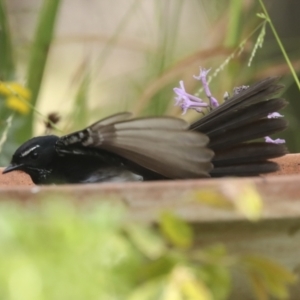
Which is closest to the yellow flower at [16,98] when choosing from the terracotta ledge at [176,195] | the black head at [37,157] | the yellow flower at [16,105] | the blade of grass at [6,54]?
the yellow flower at [16,105]

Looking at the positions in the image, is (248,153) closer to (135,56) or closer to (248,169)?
(248,169)

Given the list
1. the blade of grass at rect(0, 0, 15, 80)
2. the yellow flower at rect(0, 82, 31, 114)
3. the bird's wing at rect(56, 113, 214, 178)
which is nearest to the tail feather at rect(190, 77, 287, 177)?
the bird's wing at rect(56, 113, 214, 178)

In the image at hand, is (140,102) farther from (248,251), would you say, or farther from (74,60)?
(74,60)

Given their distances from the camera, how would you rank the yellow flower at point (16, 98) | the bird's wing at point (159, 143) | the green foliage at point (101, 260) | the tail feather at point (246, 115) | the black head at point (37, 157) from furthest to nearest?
the yellow flower at point (16, 98) → the black head at point (37, 157) → the tail feather at point (246, 115) → the bird's wing at point (159, 143) → the green foliage at point (101, 260)

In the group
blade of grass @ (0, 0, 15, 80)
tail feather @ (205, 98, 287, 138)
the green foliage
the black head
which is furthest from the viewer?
blade of grass @ (0, 0, 15, 80)

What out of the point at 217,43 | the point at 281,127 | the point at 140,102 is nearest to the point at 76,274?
the point at 281,127

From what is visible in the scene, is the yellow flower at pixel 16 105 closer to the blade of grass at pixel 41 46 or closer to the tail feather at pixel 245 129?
the blade of grass at pixel 41 46

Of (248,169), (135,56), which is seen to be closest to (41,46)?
(248,169)

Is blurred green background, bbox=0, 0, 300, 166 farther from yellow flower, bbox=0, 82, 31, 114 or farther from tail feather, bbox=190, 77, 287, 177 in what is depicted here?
tail feather, bbox=190, 77, 287, 177
